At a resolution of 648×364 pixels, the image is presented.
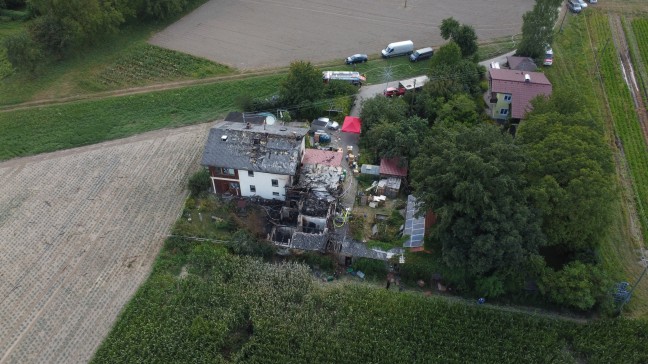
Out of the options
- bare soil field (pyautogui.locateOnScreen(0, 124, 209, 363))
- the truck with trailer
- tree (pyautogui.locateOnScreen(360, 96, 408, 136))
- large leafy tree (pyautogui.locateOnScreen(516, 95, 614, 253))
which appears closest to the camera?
bare soil field (pyautogui.locateOnScreen(0, 124, 209, 363))

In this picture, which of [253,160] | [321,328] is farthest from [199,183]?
[321,328]

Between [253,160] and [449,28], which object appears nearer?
[253,160]

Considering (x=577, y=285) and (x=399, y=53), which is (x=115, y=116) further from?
(x=577, y=285)

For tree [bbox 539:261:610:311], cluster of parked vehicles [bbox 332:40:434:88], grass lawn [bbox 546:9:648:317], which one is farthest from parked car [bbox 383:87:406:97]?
tree [bbox 539:261:610:311]

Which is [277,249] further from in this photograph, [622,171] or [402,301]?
[622,171]

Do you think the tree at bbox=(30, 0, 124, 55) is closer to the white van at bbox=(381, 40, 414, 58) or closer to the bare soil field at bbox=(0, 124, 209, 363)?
the bare soil field at bbox=(0, 124, 209, 363)

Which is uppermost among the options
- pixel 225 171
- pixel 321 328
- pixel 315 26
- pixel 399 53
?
pixel 315 26
